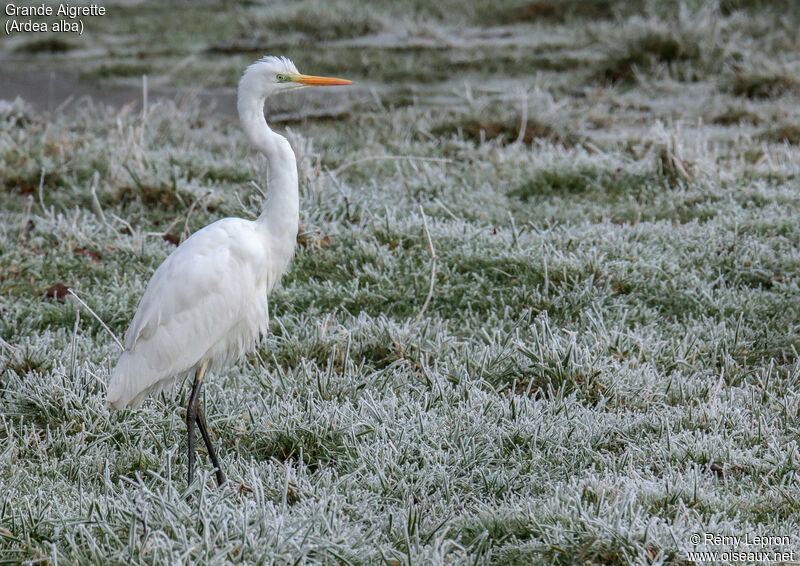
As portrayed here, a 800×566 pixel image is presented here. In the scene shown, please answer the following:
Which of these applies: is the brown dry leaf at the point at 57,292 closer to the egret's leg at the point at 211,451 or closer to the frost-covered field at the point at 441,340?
the frost-covered field at the point at 441,340

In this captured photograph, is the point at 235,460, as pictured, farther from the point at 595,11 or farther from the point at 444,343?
the point at 595,11

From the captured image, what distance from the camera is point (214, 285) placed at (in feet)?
11.1

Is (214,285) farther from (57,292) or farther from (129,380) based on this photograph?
(57,292)

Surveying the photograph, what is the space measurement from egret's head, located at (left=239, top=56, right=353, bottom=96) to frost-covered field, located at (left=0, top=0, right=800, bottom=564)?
46.2 inches

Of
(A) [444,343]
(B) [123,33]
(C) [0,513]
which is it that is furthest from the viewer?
(B) [123,33]

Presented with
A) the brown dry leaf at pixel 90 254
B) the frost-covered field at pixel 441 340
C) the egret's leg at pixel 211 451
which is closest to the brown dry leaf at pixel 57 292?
the frost-covered field at pixel 441 340

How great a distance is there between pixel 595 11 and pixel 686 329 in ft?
32.7

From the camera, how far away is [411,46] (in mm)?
12594

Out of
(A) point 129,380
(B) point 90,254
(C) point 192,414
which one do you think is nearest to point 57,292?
(B) point 90,254

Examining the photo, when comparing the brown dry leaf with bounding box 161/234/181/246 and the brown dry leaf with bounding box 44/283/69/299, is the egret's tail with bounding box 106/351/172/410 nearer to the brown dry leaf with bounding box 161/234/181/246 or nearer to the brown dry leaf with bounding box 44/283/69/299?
the brown dry leaf with bounding box 44/283/69/299

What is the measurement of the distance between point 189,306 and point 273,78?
0.91 metres

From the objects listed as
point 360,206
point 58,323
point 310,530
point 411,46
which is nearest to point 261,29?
point 411,46

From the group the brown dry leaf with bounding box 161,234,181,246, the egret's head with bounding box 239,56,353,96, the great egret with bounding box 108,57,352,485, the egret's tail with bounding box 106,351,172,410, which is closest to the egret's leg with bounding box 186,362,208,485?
the great egret with bounding box 108,57,352,485

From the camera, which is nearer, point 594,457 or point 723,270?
point 594,457
